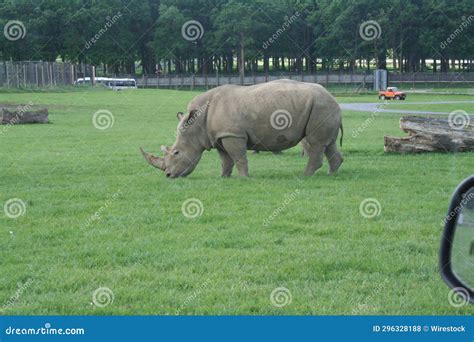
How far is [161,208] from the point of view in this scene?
1135cm

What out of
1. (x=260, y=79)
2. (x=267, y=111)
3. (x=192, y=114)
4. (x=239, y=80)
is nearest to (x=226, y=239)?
(x=267, y=111)

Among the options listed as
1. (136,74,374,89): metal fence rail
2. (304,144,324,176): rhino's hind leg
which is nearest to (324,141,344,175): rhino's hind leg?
(304,144,324,176): rhino's hind leg

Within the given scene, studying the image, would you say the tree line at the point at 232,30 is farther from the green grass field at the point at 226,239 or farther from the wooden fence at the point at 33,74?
the green grass field at the point at 226,239

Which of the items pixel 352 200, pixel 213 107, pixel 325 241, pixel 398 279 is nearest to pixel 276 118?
pixel 213 107

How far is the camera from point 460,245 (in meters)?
3.79

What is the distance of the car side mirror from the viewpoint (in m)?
3.66

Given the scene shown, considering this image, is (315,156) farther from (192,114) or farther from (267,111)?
(192,114)

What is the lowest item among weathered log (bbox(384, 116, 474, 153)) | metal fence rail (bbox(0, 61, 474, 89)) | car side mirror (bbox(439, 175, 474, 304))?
metal fence rail (bbox(0, 61, 474, 89))

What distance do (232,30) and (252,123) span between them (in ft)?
219

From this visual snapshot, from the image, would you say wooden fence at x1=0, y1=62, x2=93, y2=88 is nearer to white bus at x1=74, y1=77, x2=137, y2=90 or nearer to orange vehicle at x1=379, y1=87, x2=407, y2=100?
white bus at x1=74, y1=77, x2=137, y2=90

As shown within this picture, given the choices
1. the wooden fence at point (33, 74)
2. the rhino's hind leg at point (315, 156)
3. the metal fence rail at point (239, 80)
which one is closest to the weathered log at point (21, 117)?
the rhino's hind leg at point (315, 156)

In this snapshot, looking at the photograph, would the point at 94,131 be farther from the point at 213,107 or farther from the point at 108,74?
the point at 108,74

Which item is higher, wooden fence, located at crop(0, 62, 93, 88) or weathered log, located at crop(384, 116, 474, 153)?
weathered log, located at crop(384, 116, 474, 153)

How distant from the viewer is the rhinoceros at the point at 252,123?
574 inches
